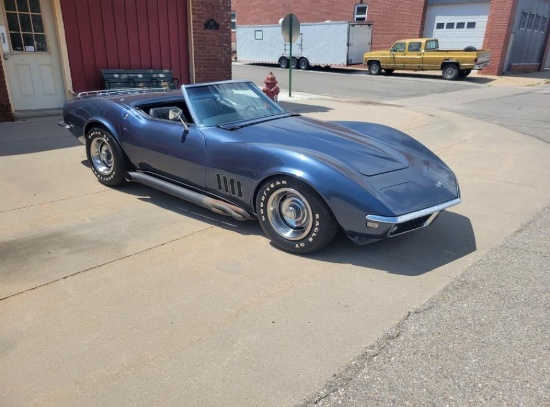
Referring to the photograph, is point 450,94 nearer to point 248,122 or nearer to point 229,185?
point 248,122

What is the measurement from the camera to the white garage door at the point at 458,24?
2528cm

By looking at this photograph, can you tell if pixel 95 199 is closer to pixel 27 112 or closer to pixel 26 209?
pixel 26 209

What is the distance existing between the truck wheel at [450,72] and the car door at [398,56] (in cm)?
236

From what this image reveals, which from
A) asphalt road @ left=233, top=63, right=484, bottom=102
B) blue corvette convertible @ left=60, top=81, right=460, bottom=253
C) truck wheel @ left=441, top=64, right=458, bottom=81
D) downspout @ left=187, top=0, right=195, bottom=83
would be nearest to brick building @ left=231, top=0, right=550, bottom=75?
asphalt road @ left=233, top=63, right=484, bottom=102

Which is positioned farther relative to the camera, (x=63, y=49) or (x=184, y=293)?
(x=63, y=49)

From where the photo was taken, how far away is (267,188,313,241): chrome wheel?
3.52 m

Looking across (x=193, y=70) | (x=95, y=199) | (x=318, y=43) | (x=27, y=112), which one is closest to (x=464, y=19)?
(x=318, y=43)

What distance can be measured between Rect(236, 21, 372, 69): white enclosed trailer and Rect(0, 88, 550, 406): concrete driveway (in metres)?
20.9

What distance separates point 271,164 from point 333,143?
2.18 ft

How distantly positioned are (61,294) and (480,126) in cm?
970

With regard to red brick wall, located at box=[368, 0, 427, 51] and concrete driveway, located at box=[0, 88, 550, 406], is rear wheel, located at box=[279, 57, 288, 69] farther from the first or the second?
concrete driveway, located at box=[0, 88, 550, 406]

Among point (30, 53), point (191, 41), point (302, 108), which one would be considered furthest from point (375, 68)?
point (30, 53)

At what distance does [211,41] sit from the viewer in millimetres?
10883

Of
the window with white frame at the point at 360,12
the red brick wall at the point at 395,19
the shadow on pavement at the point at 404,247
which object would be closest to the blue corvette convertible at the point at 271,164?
the shadow on pavement at the point at 404,247
